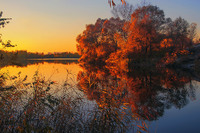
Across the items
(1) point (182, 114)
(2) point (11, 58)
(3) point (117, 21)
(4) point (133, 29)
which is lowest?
(1) point (182, 114)

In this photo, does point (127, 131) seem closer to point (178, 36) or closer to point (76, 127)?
point (76, 127)

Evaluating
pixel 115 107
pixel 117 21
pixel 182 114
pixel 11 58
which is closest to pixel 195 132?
pixel 182 114

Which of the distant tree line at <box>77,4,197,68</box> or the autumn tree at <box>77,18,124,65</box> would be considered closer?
the distant tree line at <box>77,4,197,68</box>

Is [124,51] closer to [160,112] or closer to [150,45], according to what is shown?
[150,45]

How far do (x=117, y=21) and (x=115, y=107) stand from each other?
44212 mm

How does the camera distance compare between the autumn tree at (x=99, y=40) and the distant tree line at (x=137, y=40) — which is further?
the autumn tree at (x=99, y=40)

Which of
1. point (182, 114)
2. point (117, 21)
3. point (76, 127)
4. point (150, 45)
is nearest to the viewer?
point (76, 127)

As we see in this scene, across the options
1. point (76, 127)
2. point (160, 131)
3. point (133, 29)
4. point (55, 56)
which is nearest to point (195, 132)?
point (160, 131)

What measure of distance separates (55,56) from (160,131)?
17438cm

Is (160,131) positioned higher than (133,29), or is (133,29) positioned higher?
Answer: (133,29)

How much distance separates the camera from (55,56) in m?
174

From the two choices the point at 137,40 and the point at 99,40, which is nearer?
the point at 137,40

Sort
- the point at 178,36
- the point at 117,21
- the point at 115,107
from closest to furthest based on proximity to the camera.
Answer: the point at 115,107
the point at 117,21
the point at 178,36

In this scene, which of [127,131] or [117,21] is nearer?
[127,131]
